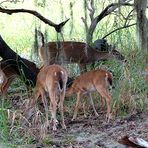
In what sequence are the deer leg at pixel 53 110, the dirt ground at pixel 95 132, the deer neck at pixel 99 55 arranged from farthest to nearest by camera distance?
the deer neck at pixel 99 55 < the deer leg at pixel 53 110 < the dirt ground at pixel 95 132

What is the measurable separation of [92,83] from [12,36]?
13.2 feet

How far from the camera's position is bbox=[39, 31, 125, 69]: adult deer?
22.5ft

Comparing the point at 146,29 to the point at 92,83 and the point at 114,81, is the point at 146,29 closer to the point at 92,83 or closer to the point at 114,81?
the point at 114,81

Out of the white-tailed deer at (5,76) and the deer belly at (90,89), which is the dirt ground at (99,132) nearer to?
the deer belly at (90,89)

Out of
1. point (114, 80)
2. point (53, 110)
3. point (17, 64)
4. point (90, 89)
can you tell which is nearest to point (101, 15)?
point (114, 80)

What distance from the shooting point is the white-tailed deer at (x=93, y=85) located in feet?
17.1

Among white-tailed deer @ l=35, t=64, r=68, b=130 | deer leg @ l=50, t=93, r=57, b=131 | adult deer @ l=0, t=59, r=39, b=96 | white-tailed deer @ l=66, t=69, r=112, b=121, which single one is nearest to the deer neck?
adult deer @ l=0, t=59, r=39, b=96

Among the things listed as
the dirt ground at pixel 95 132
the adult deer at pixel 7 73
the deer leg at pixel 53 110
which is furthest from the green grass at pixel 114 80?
the deer leg at pixel 53 110

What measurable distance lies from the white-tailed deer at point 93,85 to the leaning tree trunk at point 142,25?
162 centimetres

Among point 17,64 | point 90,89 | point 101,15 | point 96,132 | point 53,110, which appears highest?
point 101,15

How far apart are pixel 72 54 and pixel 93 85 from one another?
2.17 m

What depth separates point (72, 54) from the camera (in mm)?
7453

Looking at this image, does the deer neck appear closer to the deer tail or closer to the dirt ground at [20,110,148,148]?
the deer tail

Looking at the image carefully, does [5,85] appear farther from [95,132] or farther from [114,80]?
[95,132]
